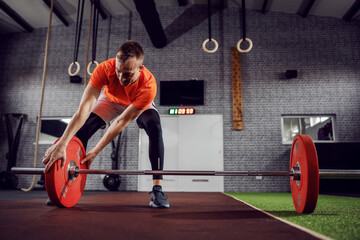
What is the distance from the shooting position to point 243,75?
18.5ft

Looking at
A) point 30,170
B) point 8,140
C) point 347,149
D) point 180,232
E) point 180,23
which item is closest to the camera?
point 180,232

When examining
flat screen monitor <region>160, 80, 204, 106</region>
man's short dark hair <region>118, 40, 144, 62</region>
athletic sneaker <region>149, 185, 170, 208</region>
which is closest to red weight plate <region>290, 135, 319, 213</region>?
athletic sneaker <region>149, 185, 170, 208</region>

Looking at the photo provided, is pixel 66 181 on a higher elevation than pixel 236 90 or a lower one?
lower

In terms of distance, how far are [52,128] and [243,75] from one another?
14.9 feet

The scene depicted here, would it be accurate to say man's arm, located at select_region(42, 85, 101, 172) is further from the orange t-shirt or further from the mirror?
the mirror

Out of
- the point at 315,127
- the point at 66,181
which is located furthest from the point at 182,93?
the point at 66,181

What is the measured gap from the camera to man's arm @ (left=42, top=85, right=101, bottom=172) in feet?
4.52

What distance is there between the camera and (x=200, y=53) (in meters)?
5.80

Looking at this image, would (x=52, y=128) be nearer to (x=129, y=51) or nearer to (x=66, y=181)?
(x=66, y=181)

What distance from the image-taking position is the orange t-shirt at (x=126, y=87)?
160 centimetres

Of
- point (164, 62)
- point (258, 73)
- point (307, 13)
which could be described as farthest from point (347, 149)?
point (164, 62)

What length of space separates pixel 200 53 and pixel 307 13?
2561 millimetres

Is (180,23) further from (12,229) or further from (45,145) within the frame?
(12,229)

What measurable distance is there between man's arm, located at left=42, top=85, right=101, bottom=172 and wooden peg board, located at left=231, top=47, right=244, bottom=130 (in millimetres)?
4210
